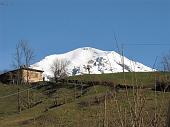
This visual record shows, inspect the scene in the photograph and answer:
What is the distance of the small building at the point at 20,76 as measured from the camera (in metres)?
114

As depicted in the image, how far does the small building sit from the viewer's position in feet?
374

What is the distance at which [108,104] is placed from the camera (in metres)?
8.05

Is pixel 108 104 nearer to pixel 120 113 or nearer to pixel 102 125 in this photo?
pixel 102 125

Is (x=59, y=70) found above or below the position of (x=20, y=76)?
above

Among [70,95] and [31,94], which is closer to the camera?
[70,95]

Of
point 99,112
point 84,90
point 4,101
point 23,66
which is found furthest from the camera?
point 23,66

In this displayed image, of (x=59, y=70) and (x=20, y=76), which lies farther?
(x=59, y=70)

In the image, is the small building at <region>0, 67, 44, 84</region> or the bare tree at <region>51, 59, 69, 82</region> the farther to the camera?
the bare tree at <region>51, 59, 69, 82</region>

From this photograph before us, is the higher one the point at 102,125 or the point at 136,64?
the point at 136,64

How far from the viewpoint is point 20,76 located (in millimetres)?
114875

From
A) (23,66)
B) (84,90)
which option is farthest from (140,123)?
(23,66)

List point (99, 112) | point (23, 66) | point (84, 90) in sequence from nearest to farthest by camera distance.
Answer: point (99, 112)
point (84, 90)
point (23, 66)

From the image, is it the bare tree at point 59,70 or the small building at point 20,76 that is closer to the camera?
the small building at point 20,76

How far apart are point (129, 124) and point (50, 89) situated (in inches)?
3374
